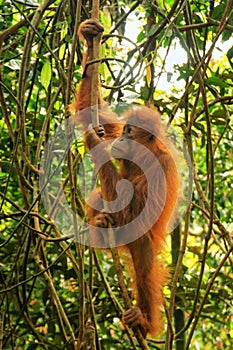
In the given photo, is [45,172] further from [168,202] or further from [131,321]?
[131,321]

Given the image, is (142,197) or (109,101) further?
(109,101)

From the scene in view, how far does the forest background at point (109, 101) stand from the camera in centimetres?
195

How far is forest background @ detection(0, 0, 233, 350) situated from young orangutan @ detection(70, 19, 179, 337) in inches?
3.8

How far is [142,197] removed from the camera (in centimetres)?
249

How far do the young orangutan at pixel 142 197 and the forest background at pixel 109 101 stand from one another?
0.31 feet

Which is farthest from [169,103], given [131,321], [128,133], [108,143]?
[131,321]

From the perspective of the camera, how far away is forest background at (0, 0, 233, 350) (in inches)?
76.7

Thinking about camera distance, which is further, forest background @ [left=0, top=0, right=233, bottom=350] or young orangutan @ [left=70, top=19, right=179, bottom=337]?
young orangutan @ [left=70, top=19, right=179, bottom=337]

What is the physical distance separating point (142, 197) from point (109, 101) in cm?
49

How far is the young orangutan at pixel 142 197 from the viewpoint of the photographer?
245cm

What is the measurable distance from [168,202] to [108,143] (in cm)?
35

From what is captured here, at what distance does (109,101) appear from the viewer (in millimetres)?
2682

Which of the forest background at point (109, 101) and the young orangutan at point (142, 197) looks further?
the young orangutan at point (142, 197)

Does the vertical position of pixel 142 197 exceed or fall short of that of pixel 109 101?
it falls short
